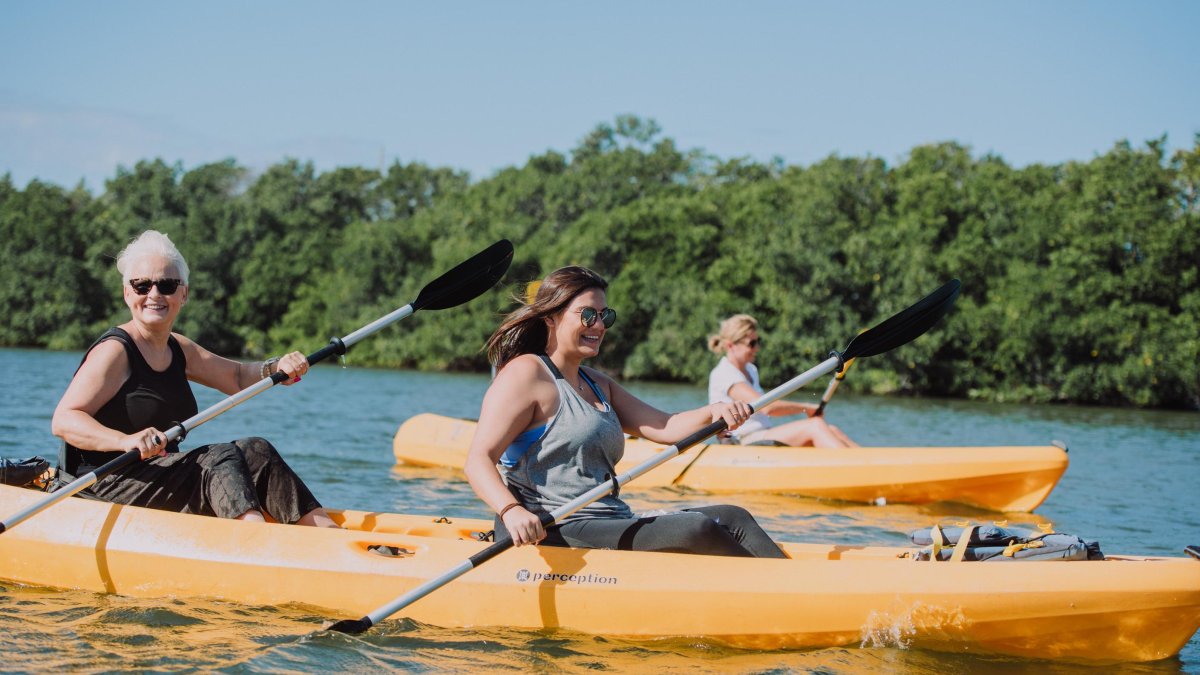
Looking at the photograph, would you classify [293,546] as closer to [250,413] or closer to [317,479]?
[317,479]

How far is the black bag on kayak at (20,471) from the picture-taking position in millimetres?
4902

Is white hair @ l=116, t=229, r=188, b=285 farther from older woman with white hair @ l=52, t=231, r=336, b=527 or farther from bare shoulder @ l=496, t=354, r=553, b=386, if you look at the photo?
bare shoulder @ l=496, t=354, r=553, b=386

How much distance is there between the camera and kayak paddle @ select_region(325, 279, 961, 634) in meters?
3.84

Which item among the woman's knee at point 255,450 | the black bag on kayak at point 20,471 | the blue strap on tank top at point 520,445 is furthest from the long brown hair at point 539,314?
the black bag on kayak at point 20,471

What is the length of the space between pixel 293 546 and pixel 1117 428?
1577 cm

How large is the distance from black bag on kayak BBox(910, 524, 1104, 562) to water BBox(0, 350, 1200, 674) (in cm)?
37

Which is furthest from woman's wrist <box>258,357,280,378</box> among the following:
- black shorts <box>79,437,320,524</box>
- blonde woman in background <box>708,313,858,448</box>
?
blonde woman in background <box>708,313,858,448</box>

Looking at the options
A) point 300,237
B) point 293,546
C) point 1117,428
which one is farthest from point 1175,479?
point 300,237

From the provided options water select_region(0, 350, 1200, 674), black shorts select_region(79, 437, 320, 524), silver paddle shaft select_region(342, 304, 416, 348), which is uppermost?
silver paddle shaft select_region(342, 304, 416, 348)

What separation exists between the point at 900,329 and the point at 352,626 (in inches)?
103

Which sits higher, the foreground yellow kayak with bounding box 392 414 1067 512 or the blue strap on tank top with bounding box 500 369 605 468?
the blue strap on tank top with bounding box 500 369 605 468

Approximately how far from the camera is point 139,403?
4.37 m

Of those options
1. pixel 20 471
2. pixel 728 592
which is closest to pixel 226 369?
pixel 20 471

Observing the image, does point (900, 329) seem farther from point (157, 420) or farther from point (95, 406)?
point (95, 406)
